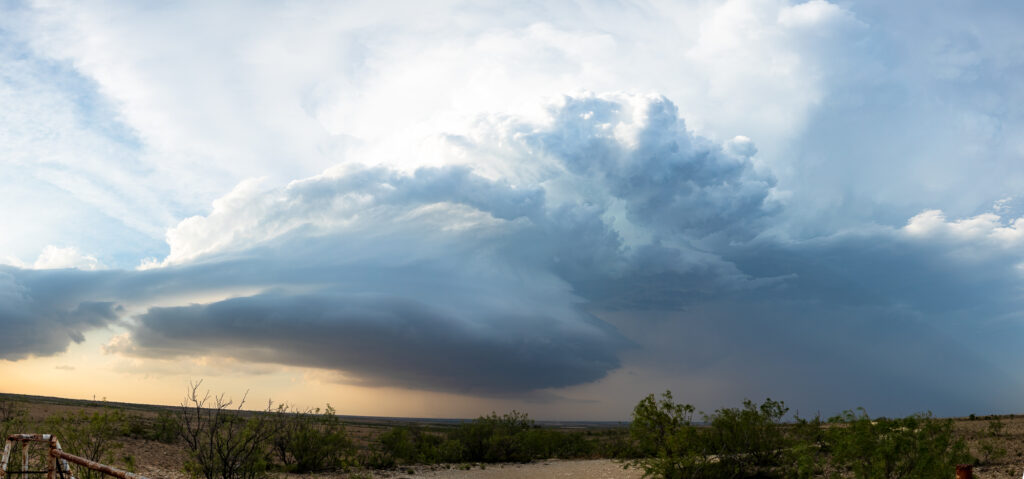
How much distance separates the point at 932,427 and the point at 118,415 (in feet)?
85.1

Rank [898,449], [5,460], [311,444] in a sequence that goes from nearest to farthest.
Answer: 1. [5,460]
2. [898,449]
3. [311,444]

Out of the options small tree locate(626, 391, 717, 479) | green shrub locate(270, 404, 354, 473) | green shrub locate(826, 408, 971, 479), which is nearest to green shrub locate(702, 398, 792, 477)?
small tree locate(626, 391, 717, 479)

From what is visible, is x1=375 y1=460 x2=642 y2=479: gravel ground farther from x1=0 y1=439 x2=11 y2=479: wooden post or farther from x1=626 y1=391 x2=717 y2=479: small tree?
x1=0 y1=439 x2=11 y2=479: wooden post

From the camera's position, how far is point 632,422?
25656 millimetres

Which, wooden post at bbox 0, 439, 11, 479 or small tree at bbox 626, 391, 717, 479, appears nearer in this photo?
wooden post at bbox 0, 439, 11, 479

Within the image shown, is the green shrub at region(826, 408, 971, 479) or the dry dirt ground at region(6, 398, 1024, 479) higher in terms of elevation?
the green shrub at region(826, 408, 971, 479)

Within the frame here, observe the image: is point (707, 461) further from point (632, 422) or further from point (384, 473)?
point (384, 473)

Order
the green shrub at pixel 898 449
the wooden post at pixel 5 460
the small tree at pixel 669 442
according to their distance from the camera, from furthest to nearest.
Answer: the small tree at pixel 669 442
the green shrub at pixel 898 449
the wooden post at pixel 5 460

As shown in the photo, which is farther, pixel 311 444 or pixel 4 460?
pixel 311 444

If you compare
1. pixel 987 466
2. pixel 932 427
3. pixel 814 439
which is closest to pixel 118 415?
pixel 932 427

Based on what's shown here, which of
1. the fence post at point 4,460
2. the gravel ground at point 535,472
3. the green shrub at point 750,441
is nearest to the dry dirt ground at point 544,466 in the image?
the gravel ground at point 535,472

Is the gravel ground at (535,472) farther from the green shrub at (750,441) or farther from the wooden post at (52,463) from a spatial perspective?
the wooden post at (52,463)

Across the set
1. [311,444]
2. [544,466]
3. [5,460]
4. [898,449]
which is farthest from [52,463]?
[544,466]

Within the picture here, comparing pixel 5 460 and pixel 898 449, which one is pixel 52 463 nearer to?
pixel 5 460
